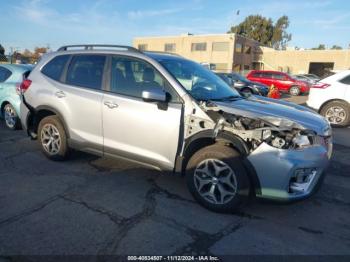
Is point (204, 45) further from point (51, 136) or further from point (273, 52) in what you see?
point (51, 136)

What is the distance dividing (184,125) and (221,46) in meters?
45.9

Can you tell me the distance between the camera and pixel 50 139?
4.96 m

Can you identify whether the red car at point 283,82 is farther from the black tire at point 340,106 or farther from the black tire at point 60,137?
the black tire at point 60,137

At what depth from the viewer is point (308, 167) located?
10.6ft

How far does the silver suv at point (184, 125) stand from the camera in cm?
325

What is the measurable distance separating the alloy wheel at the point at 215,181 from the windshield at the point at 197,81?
33.2 inches

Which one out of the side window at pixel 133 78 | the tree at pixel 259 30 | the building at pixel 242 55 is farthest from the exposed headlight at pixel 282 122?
the tree at pixel 259 30

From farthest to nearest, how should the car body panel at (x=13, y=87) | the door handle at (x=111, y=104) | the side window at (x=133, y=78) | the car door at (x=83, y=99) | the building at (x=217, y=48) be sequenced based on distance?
the building at (x=217, y=48)
the car body panel at (x=13, y=87)
the car door at (x=83, y=99)
the door handle at (x=111, y=104)
the side window at (x=133, y=78)

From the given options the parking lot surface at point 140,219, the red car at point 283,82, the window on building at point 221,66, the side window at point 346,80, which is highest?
the window on building at point 221,66

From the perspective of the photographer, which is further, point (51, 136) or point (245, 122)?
point (51, 136)

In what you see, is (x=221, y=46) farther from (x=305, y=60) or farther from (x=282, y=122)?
(x=282, y=122)

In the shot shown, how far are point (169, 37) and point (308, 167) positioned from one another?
5180cm

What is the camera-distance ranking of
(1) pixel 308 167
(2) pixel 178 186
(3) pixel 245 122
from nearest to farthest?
1. (1) pixel 308 167
2. (3) pixel 245 122
3. (2) pixel 178 186

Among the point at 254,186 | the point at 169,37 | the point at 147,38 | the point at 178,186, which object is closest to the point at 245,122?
the point at 254,186
